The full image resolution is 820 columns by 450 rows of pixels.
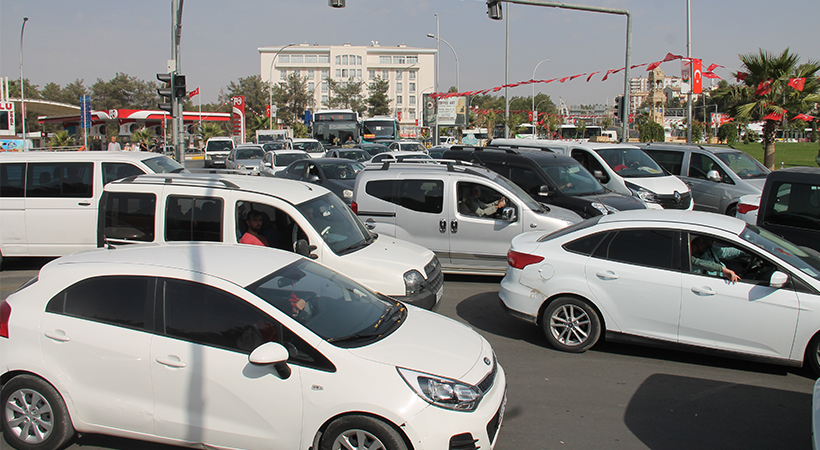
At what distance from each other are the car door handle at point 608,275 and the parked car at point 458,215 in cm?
277

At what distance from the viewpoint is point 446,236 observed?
907 cm

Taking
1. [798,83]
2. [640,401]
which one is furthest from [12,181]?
[798,83]

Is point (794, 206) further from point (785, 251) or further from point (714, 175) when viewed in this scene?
point (714, 175)

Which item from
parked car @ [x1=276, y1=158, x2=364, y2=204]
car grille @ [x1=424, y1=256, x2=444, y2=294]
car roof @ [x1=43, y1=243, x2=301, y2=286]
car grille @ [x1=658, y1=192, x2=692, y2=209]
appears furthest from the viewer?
parked car @ [x1=276, y1=158, x2=364, y2=204]

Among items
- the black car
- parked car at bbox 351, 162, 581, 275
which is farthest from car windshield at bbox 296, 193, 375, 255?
the black car

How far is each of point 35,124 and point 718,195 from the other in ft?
308

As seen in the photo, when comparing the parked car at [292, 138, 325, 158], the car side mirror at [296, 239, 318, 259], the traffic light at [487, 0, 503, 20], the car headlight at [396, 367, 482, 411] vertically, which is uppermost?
the traffic light at [487, 0, 503, 20]

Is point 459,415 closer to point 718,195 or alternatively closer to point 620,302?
point 620,302

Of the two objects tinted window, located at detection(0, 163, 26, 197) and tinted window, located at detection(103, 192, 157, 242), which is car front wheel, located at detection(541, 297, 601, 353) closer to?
tinted window, located at detection(103, 192, 157, 242)

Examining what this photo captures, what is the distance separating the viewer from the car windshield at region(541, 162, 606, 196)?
11.4 meters

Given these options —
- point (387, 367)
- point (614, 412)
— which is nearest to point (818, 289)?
point (614, 412)

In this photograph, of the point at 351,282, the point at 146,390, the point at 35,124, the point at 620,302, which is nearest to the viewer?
the point at 146,390

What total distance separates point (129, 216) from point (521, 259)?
180 inches

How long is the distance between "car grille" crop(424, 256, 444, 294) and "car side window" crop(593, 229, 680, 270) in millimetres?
1797
